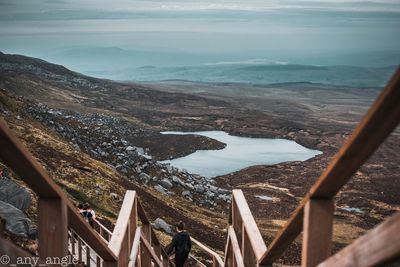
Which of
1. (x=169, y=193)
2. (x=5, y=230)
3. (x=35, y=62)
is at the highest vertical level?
(x=35, y=62)

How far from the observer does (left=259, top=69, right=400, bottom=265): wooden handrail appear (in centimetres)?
191

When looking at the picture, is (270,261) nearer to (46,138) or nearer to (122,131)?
(46,138)

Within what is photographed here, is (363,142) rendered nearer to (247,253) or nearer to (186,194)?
(247,253)

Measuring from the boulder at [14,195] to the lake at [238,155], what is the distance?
57.2 meters

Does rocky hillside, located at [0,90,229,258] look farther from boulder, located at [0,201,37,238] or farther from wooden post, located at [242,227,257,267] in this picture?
wooden post, located at [242,227,257,267]

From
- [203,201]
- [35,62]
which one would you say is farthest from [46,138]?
[35,62]

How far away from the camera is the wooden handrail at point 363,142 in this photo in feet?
6.26

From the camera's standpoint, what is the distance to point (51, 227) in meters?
2.87

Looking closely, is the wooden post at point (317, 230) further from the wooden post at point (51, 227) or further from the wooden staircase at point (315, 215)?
the wooden post at point (51, 227)

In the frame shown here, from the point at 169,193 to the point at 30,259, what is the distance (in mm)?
40775

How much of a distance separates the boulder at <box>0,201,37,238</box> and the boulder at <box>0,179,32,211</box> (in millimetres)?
1727

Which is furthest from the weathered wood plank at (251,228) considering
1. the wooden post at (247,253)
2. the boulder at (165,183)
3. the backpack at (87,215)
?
the boulder at (165,183)

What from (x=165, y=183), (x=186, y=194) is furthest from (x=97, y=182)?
(x=165, y=183)

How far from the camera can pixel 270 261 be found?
3.98 metres
